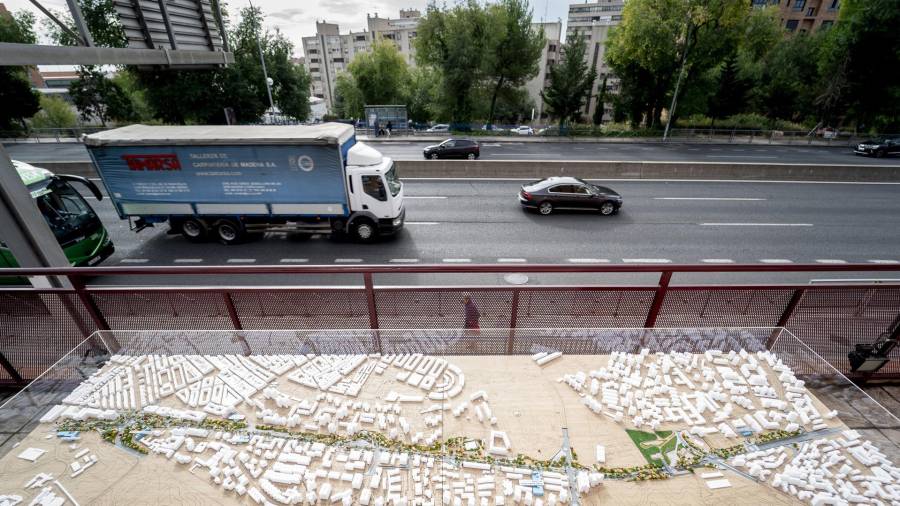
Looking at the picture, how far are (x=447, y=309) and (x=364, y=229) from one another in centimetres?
732

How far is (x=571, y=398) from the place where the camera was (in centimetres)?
360

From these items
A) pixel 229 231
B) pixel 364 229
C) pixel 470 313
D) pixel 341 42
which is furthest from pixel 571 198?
pixel 341 42

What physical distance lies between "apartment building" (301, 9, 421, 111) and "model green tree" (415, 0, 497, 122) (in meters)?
41.7

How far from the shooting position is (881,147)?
990 inches

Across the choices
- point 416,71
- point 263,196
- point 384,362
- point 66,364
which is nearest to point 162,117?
point 263,196

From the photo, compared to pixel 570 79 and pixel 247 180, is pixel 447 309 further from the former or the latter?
pixel 570 79

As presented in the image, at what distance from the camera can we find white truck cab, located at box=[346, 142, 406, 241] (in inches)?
416

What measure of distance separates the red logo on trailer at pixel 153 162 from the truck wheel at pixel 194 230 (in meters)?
1.67

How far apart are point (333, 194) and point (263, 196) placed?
2.12 meters

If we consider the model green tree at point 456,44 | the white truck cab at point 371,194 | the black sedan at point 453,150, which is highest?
the model green tree at point 456,44

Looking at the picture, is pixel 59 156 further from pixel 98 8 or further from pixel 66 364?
pixel 66 364

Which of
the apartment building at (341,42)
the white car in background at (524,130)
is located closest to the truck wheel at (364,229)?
the white car in background at (524,130)

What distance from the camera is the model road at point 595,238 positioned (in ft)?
34.3

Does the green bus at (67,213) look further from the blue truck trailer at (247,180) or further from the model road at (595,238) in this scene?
the blue truck trailer at (247,180)
